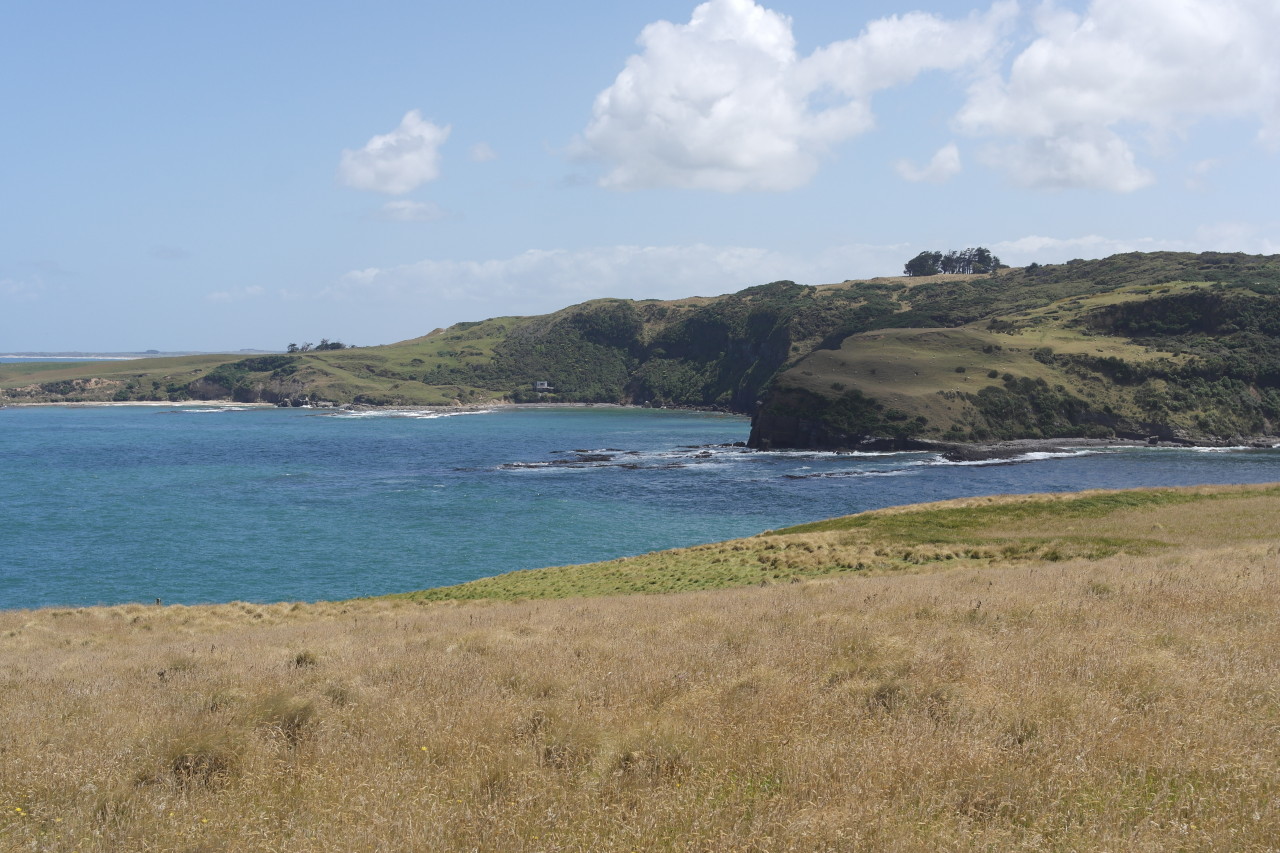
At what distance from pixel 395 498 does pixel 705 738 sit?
75.7 m

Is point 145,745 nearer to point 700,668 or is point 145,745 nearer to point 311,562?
point 700,668

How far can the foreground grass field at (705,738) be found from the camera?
5.84 meters

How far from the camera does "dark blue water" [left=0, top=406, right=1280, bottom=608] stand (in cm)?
4997

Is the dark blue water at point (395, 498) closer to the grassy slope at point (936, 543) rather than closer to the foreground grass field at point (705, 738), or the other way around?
the grassy slope at point (936, 543)

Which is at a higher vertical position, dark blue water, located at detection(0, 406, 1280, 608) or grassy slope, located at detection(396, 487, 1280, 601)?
grassy slope, located at detection(396, 487, 1280, 601)

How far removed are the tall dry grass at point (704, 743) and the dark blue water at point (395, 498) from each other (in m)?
37.4

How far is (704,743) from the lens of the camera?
24.0ft

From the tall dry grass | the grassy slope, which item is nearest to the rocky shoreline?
the grassy slope

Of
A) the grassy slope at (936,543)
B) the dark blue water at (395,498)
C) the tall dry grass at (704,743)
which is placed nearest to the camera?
the tall dry grass at (704,743)

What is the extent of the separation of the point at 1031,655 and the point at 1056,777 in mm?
3431

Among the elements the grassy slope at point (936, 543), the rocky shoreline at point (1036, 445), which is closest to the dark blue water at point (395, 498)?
the rocky shoreline at point (1036, 445)

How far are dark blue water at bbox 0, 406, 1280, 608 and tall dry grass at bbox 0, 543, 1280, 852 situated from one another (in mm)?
37443

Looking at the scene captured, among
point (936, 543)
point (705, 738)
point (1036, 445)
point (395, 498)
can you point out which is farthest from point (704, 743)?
point (1036, 445)

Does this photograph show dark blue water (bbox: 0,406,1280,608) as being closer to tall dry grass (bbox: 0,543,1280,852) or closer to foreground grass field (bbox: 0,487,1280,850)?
foreground grass field (bbox: 0,487,1280,850)
